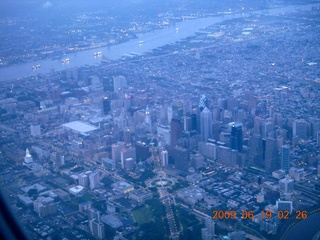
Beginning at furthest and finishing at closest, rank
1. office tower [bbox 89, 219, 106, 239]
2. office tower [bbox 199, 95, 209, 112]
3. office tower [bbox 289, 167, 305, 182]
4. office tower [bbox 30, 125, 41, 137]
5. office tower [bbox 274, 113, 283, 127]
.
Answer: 1. office tower [bbox 199, 95, 209, 112]
2. office tower [bbox 30, 125, 41, 137]
3. office tower [bbox 274, 113, 283, 127]
4. office tower [bbox 289, 167, 305, 182]
5. office tower [bbox 89, 219, 106, 239]

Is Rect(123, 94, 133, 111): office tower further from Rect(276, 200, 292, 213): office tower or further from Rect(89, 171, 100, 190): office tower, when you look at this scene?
Rect(276, 200, 292, 213): office tower

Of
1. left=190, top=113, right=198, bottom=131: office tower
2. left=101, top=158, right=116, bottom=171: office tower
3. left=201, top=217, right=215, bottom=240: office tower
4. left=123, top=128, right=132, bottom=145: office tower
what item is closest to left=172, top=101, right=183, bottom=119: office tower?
left=190, top=113, right=198, bottom=131: office tower

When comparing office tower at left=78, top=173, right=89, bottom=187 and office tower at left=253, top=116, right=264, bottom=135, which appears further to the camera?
office tower at left=253, top=116, right=264, bottom=135

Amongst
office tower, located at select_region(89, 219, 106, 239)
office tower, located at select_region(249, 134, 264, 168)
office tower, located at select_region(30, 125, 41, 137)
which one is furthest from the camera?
office tower, located at select_region(30, 125, 41, 137)

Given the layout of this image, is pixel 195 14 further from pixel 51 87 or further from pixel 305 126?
pixel 305 126

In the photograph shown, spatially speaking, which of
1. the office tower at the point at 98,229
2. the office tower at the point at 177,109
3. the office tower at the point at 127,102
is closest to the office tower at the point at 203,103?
the office tower at the point at 177,109

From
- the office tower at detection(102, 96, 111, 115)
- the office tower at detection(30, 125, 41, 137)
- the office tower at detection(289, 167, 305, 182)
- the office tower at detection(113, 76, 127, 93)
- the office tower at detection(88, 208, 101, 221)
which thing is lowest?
the office tower at detection(289, 167, 305, 182)

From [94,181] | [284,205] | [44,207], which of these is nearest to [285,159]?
[284,205]

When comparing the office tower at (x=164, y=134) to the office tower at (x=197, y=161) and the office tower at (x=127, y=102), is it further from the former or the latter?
the office tower at (x=127, y=102)
